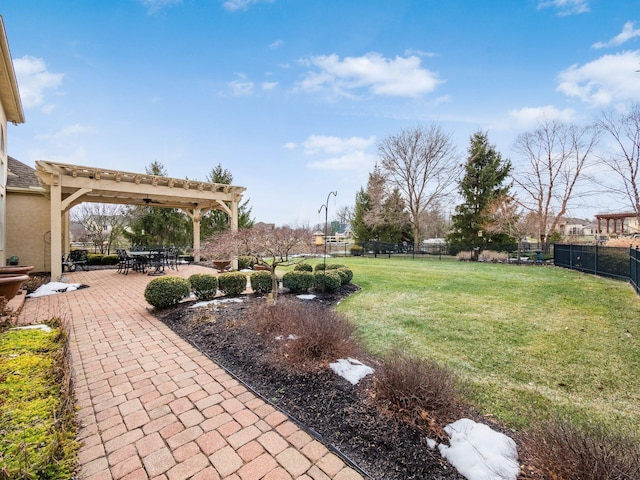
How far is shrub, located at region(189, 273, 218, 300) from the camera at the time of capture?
618 centimetres

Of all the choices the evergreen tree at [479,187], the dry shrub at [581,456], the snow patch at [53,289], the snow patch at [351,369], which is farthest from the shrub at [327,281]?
the evergreen tree at [479,187]

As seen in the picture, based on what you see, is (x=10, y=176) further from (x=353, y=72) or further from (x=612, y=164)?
(x=612, y=164)

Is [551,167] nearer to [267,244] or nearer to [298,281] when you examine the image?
[298,281]

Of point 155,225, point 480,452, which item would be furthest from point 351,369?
point 155,225

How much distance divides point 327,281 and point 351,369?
4.18 meters

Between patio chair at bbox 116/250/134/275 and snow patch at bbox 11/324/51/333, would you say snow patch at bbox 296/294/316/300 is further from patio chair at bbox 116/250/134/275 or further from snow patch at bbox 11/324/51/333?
patio chair at bbox 116/250/134/275

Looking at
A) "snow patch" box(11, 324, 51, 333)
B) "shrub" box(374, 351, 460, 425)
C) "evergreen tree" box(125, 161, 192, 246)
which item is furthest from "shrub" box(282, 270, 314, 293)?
"evergreen tree" box(125, 161, 192, 246)

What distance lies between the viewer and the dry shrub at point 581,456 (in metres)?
1.42

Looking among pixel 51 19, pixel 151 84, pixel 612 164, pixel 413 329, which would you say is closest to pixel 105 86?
pixel 151 84

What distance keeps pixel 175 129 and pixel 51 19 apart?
5232mm

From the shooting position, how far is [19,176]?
11.4m

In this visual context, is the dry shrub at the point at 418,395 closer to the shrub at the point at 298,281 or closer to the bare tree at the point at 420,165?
the shrub at the point at 298,281

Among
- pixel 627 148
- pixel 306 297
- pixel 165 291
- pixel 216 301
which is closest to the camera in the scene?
pixel 165 291

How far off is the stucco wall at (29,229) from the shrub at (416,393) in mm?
13797
